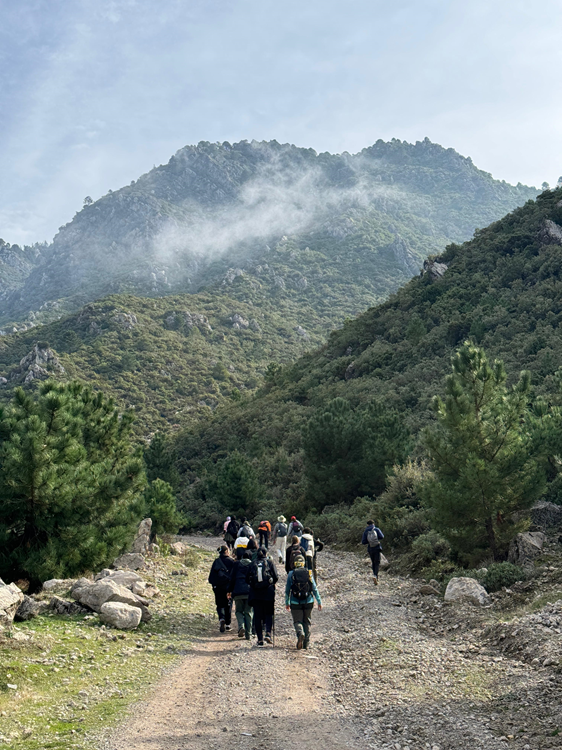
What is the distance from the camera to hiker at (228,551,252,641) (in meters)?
9.05

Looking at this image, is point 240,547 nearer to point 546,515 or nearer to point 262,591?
point 262,591

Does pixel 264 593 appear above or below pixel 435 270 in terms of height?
below

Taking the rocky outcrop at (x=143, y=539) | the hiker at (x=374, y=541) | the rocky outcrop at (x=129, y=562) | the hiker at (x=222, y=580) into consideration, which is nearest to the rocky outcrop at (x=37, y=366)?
the rocky outcrop at (x=143, y=539)

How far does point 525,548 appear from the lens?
1169 centimetres

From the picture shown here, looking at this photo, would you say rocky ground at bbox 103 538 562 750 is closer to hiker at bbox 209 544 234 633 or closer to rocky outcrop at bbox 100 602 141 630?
hiker at bbox 209 544 234 633

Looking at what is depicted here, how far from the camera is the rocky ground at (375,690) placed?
5188mm

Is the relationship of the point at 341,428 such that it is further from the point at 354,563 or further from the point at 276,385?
the point at 276,385

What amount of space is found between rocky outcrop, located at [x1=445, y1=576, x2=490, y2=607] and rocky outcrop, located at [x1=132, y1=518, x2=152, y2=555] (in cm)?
1017

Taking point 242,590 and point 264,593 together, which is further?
point 242,590

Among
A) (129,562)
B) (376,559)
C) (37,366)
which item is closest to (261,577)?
(376,559)

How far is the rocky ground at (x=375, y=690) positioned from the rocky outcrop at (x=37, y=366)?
58.2 meters

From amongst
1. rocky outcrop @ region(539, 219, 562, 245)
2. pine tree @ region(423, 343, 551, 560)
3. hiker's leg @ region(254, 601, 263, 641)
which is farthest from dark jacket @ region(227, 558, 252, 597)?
rocky outcrop @ region(539, 219, 562, 245)

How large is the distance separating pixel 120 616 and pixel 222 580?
1.90 meters

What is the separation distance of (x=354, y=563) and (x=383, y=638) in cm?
817
